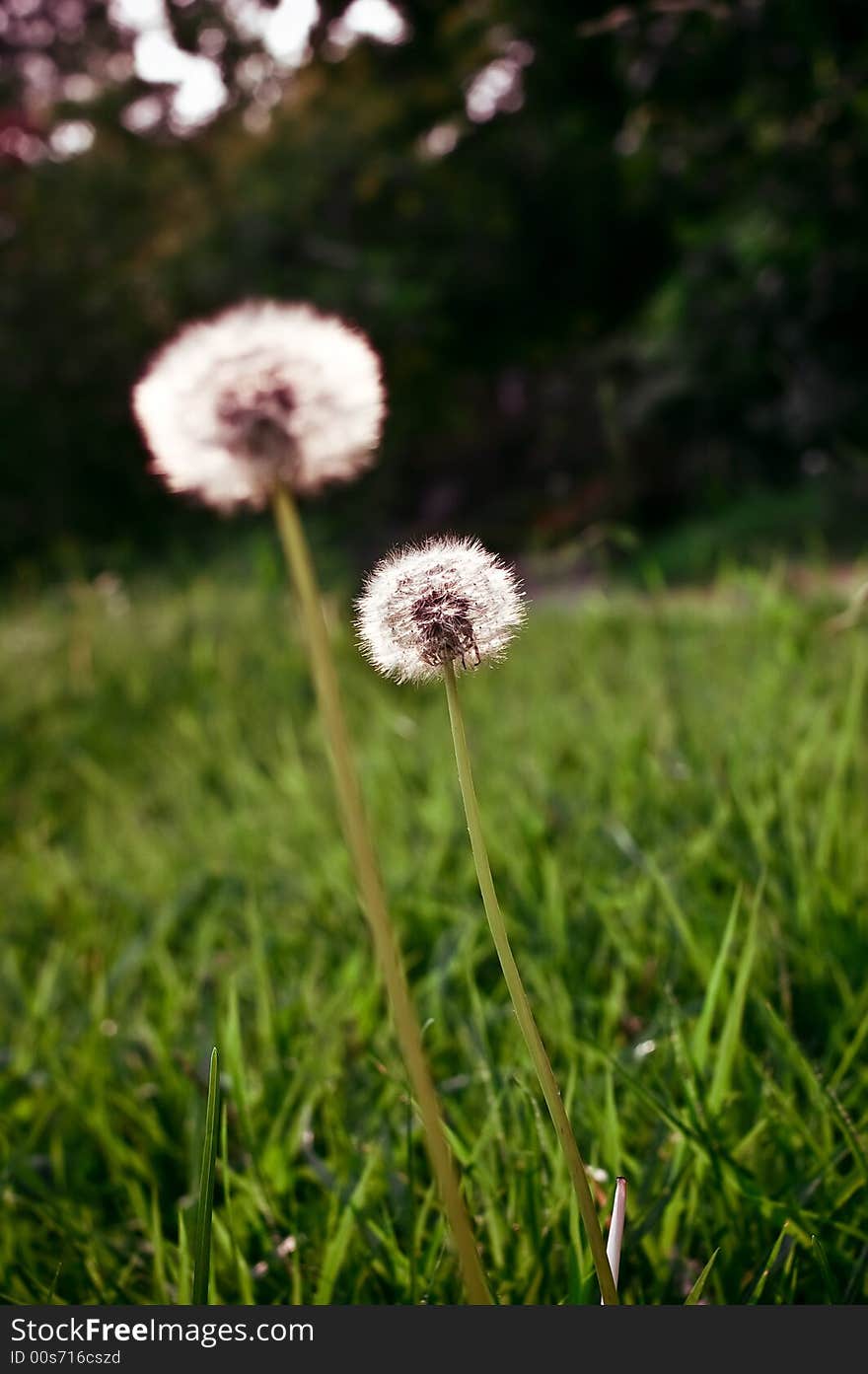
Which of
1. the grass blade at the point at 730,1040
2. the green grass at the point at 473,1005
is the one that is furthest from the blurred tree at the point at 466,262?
the grass blade at the point at 730,1040

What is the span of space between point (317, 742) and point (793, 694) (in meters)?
1.14

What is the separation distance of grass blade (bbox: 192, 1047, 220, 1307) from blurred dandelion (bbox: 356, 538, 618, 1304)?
0.46 ft

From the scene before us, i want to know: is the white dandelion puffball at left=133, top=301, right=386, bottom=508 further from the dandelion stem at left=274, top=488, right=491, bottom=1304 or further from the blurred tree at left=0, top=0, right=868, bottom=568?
the blurred tree at left=0, top=0, right=868, bottom=568

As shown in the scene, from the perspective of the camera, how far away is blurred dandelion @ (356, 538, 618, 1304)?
0.44 meters

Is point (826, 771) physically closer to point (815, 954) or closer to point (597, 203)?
point (815, 954)

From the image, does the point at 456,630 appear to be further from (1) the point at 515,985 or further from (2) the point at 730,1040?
(2) the point at 730,1040

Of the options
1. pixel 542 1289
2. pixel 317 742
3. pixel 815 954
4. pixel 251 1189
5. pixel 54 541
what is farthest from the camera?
pixel 54 541

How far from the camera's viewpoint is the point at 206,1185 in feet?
1.59

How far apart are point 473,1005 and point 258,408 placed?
743mm

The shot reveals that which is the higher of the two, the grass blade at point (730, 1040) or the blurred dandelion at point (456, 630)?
the blurred dandelion at point (456, 630)

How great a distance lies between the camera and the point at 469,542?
1.64ft

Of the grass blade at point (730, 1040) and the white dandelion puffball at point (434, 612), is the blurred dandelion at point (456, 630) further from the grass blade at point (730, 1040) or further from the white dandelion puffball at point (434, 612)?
the grass blade at point (730, 1040)

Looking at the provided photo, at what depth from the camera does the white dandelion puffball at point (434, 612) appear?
1.50ft

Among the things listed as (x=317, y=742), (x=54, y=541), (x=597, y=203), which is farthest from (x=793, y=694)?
(x=54, y=541)
